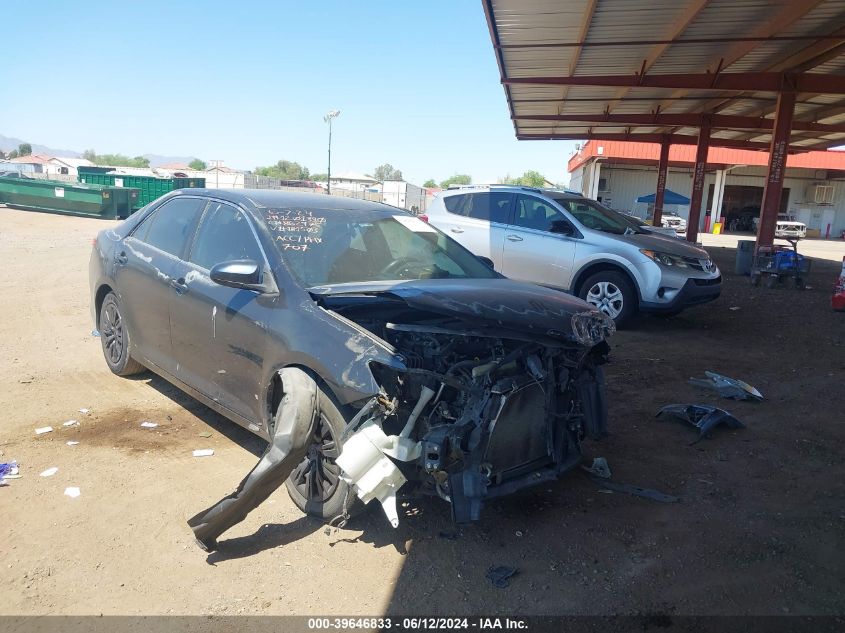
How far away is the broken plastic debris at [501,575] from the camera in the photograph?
304 cm

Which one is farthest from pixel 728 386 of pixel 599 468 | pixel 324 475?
pixel 324 475

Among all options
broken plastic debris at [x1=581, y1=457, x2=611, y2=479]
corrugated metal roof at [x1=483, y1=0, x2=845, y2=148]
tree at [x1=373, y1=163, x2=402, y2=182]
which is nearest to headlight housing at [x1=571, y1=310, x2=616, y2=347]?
broken plastic debris at [x1=581, y1=457, x2=611, y2=479]

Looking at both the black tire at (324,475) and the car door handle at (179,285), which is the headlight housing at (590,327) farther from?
the car door handle at (179,285)

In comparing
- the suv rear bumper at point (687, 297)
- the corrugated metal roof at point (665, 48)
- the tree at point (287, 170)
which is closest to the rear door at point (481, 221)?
the suv rear bumper at point (687, 297)

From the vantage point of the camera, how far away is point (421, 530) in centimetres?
349

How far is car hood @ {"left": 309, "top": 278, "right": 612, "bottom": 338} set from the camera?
332 centimetres

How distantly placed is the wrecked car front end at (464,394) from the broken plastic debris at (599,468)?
43 cm

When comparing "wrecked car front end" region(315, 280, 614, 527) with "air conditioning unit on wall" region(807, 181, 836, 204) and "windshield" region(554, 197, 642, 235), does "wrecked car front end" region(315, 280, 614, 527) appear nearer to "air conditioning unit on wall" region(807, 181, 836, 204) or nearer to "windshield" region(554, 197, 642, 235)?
"windshield" region(554, 197, 642, 235)

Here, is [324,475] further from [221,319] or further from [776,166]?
[776,166]

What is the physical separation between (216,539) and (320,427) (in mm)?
757

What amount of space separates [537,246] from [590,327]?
5666mm

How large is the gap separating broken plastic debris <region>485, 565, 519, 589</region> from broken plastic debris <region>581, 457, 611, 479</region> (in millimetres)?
1229

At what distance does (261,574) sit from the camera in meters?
3.10

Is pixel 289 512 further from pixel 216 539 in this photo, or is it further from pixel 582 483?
pixel 582 483
